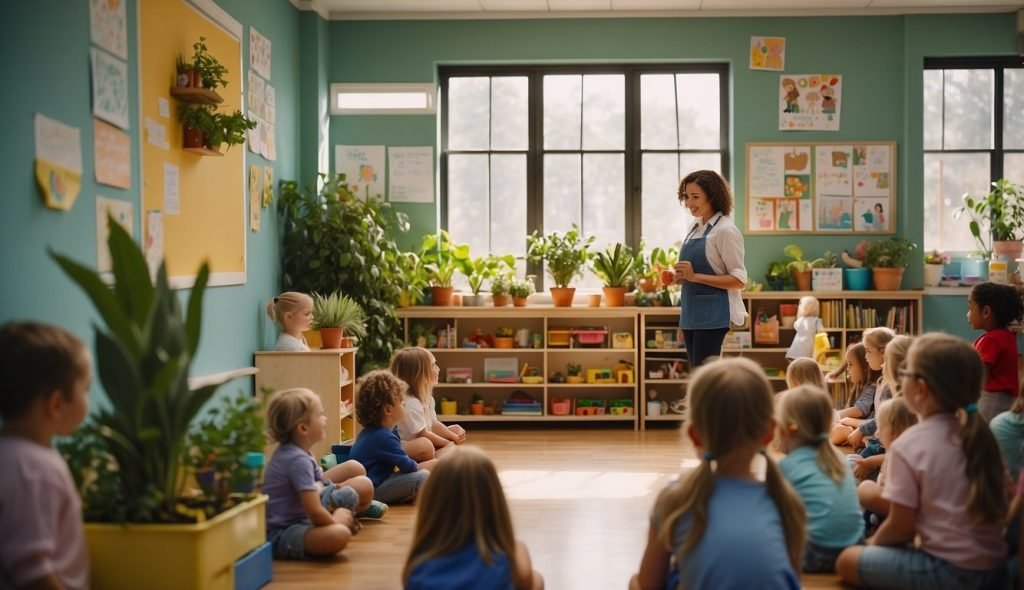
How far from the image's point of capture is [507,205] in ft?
24.6

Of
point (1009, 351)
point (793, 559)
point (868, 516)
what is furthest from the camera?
point (1009, 351)

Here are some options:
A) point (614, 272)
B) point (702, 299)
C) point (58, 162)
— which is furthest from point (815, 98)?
point (58, 162)

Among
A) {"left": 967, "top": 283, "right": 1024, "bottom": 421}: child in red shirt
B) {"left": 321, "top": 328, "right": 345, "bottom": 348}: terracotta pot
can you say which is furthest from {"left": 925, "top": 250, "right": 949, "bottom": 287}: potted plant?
{"left": 321, "top": 328, "right": 345, "bottom": 348}: terracotta pot

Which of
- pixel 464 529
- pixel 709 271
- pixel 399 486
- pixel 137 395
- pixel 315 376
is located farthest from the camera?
pixel 315 376

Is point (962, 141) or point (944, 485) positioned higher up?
point (962, 141)

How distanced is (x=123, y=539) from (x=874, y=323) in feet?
18.0

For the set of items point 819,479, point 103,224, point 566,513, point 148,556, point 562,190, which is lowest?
point 566,513

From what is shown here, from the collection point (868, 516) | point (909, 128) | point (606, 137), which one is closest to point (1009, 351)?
point (868, 516)

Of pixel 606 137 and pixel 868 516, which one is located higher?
pixel 606 137

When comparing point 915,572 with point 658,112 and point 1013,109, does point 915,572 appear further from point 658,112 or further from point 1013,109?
point 1013,109

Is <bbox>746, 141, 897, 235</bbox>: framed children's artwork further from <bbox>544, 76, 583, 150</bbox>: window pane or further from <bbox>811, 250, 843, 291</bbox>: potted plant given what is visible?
<bbox>544, 76, 583, 150</bbox>: window pane

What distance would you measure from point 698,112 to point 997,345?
3.61 metres

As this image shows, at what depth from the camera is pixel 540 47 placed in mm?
7273

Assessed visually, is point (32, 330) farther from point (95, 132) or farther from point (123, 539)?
point (95, 132)
